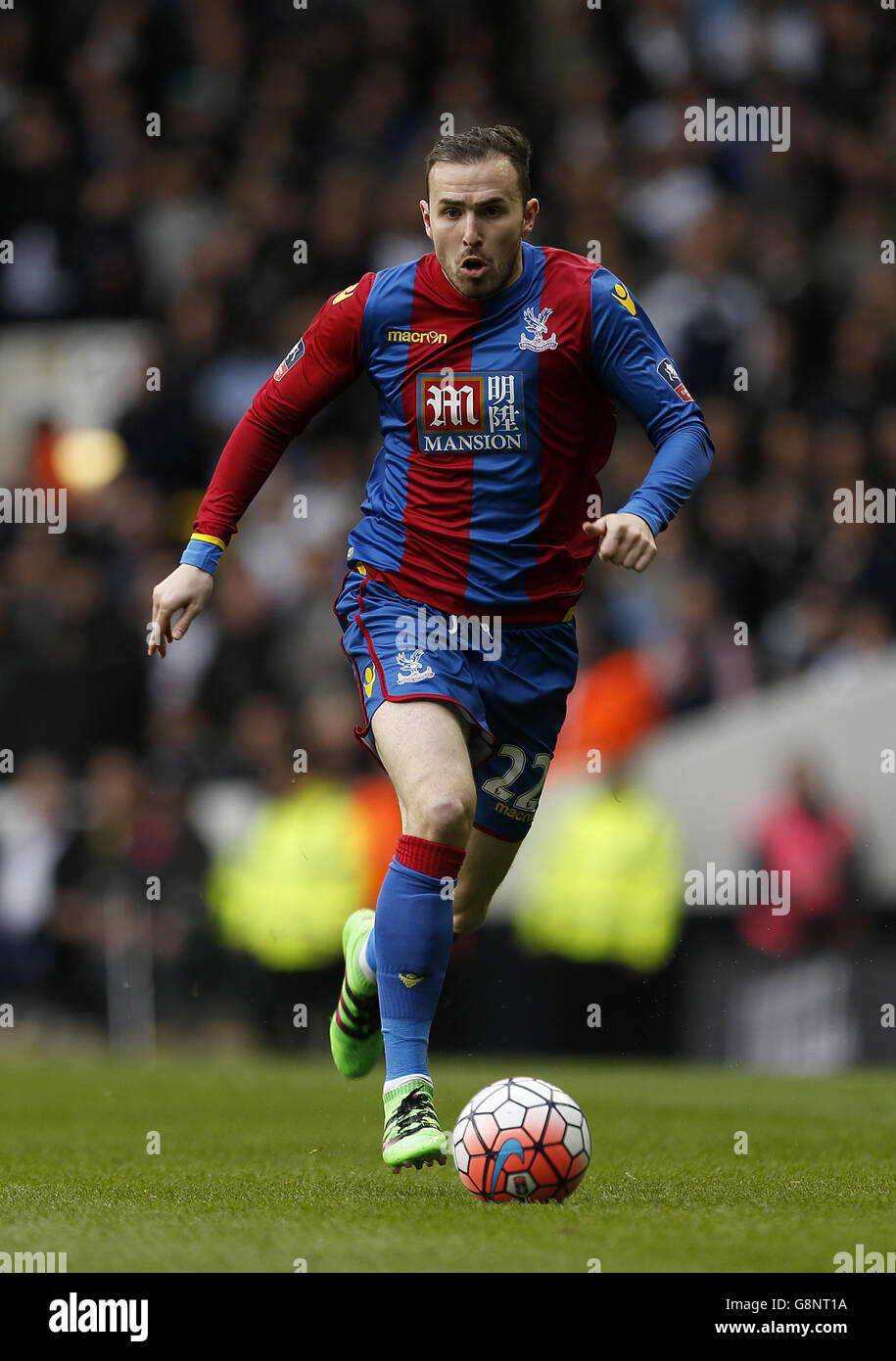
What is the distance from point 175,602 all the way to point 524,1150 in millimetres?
1709

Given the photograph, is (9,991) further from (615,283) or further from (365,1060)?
(615,283)

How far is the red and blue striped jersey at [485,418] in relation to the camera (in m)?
5.54

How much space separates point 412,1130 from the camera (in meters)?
5.00

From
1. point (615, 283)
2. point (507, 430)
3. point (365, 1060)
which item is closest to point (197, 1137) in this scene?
point (365, 1060)

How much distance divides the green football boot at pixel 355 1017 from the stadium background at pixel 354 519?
10.5 feet

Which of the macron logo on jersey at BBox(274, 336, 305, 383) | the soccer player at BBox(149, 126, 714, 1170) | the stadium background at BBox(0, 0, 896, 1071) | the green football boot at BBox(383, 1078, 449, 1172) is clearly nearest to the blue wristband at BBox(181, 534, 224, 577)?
the soccer player at BBox(149, 126, 714, 1170)

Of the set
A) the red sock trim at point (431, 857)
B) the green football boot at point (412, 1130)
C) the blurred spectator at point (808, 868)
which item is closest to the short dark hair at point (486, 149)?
the red sock trim at point (431, 857)

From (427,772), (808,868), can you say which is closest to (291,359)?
(427,772)

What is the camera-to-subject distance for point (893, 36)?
51.7 feet

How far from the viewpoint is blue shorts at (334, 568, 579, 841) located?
5.48 m

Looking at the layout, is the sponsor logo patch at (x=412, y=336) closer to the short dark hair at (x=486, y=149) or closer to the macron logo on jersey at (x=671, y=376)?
the short dark hair at (x=486, y=149)

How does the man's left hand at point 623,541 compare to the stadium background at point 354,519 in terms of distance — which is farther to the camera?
the stadium background at point 354,519

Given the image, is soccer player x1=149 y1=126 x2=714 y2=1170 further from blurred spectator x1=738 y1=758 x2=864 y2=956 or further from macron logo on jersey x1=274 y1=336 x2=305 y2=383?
blurred spectator x1=738 y1=758 x2=864 y2=956
